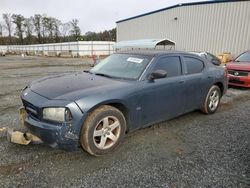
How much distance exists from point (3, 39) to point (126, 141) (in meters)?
90.3

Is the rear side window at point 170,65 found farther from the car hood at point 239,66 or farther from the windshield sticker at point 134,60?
the car hood at point 239,66

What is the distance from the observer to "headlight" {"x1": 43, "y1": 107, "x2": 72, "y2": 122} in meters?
2.87

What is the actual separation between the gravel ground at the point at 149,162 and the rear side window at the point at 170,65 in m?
1.12

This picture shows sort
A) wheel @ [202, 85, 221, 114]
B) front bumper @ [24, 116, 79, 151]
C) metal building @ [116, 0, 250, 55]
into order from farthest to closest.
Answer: metal building @ [116, 0, 250, 55]
wheel @ [202, 85, 221, 114]
front bumper @ [24, 116, 79, 151]

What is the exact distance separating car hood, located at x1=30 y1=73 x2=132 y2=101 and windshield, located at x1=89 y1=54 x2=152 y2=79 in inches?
10.5

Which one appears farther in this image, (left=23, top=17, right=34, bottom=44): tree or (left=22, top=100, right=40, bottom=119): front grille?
(left=23, top=17, right=34, bottom=44): tree

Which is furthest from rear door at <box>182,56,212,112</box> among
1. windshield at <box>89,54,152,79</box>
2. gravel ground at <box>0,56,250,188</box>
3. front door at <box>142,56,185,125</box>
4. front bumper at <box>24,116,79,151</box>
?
front bumper at <box>24,116,79,151</box>

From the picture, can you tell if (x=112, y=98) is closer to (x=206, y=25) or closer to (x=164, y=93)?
(x=164, y=93)

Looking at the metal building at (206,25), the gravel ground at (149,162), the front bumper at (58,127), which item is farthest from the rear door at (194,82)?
the metal building at (206,25)

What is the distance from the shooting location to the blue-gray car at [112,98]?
9.57ft

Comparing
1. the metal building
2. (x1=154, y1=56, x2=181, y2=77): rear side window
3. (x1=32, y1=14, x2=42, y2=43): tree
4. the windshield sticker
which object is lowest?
(x1=154, y1=56, x2=181, y2=77): rear side window

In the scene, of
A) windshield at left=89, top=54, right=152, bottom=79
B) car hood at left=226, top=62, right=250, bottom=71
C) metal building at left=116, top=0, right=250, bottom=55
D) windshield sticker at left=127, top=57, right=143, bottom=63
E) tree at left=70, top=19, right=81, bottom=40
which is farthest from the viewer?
tree at left=70, top=19, right=81, bottom=40

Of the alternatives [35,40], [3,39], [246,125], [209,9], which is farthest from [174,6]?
[3,39]

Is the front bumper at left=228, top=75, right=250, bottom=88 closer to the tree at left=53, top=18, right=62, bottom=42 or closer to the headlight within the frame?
the headlight
